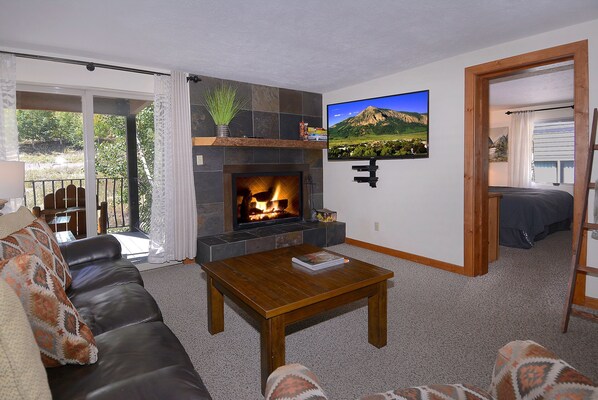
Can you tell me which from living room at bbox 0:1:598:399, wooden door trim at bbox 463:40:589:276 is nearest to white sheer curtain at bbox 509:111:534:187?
living room at bbox 0:1:598:399

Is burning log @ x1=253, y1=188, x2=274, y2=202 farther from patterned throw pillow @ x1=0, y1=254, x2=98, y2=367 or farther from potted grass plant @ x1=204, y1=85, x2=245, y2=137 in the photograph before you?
patterned throw pillow @ x1=0, y1=254, x2=98, y2=367

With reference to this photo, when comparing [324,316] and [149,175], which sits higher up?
[149,175]

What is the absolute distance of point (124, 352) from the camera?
4.12ft

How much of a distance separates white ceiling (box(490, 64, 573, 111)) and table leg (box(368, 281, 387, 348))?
366 cm

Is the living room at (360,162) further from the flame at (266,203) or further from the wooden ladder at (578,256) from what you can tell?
the flame at (266,203)

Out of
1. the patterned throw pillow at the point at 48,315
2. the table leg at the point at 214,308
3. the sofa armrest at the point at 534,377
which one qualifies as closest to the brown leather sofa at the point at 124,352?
the patterned throw pillow at the point at 48,315

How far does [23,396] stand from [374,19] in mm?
2868

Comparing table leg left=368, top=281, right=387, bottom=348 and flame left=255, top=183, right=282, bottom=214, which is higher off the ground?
flame left=255, top=183, right=282, bottom=214

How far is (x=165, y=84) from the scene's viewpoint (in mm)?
3875

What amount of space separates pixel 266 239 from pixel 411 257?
68.3 inches

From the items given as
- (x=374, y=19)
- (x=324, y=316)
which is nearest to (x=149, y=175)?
(x=324, y=316)

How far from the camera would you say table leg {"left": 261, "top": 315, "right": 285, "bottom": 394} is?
1729 mm

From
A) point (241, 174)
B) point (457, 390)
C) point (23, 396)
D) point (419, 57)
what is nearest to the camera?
point (23, 396)

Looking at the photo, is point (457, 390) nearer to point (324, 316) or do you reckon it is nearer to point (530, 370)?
point (530, 370)
